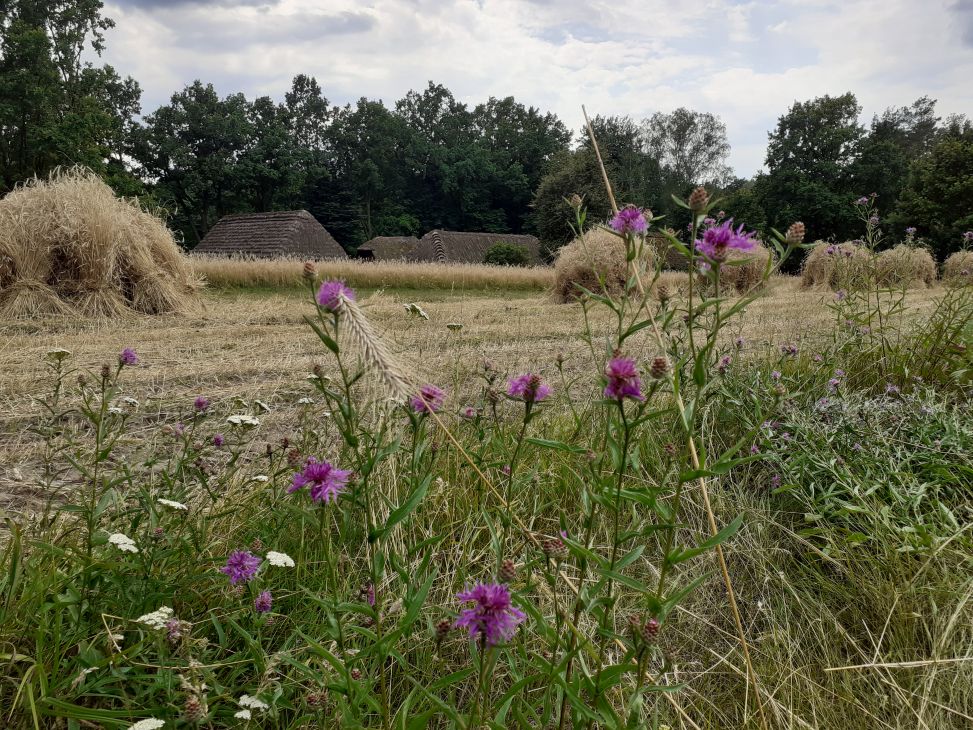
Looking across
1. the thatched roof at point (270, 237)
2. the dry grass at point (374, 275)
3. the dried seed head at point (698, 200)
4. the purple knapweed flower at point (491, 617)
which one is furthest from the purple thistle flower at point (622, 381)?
the thatched roof at point (270, 237)

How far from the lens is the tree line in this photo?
25.1m

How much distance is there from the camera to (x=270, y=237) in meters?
24.9

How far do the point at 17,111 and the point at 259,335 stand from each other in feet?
87.1

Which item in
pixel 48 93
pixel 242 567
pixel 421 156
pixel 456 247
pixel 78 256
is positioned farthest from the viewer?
pixel 421 156

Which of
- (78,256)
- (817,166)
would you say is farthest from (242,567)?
(817,166)

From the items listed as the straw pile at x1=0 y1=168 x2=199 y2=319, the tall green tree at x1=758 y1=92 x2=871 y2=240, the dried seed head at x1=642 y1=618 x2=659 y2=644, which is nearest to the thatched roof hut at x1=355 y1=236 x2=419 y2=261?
the tall green tree at x1=758 y1=92 x2=871 y2=240

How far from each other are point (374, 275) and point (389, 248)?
657 inches

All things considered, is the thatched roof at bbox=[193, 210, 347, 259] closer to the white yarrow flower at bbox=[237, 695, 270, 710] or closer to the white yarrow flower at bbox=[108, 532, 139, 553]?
the white yarrow flower at bbox=[108, 532, 139, 553]

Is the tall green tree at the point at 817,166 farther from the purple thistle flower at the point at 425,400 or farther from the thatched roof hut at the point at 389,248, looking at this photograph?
the purple thistle flower at the point at 425,400

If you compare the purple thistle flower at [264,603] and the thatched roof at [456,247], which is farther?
the thatched roof at [456,247]

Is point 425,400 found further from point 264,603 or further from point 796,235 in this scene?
point 796,235

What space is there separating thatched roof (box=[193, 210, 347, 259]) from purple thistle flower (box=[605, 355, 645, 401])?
959 inches

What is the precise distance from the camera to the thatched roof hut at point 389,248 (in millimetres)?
33375

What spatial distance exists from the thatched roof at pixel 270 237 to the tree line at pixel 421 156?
5.37 m
